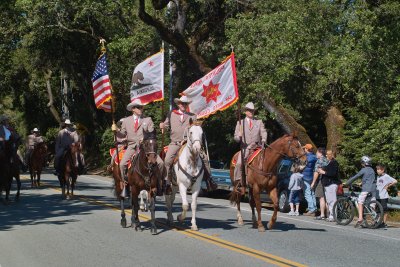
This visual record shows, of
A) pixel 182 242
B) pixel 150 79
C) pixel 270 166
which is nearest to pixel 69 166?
pixel 150 79

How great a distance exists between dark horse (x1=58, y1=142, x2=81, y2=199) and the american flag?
554cm

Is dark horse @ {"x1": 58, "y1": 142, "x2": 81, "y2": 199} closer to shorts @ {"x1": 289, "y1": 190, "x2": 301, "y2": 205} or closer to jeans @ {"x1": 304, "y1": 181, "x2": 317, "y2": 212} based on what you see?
shorts @ {"x1": 289, "y1": 190, "x2": 301, "y2": 205}

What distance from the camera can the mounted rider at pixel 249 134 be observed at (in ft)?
43.4

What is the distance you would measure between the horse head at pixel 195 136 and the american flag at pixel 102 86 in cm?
304

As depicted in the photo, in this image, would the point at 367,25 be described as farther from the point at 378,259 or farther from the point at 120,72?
the point at 120,72

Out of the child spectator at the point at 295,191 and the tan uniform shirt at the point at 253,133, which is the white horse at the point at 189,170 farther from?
the child spectator at the point at 295,191

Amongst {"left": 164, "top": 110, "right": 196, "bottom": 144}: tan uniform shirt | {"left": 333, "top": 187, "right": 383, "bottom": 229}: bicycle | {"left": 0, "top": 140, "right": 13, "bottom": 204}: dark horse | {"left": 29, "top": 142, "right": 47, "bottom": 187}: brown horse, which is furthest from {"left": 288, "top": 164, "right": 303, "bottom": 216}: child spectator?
{"left": 29, "top": 142, "right": 47, "bottom": 187}: brown horse

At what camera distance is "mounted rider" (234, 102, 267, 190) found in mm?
13234

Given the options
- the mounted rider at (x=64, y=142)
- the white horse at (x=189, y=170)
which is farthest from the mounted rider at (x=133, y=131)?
the mounted rider at (x=64, y=142)

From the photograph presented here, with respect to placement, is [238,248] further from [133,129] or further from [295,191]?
[295,191]

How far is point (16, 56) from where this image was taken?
51.8 meters

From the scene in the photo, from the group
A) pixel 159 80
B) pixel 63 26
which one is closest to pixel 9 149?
pixel 159 80

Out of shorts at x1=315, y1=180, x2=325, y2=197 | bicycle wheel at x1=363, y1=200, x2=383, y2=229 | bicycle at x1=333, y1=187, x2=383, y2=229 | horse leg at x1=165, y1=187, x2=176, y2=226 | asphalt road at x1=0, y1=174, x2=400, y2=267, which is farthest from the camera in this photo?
shorts at x1=315, y1=180, x2=325, y2=197

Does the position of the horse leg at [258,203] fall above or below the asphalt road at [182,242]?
above
